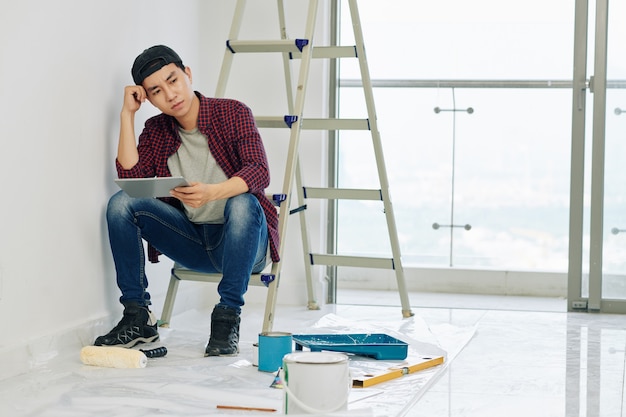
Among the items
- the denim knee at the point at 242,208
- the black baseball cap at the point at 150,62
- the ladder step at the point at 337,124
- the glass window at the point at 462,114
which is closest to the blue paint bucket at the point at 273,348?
the denim knee at the point at 242,208

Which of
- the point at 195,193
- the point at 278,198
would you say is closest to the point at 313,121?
the point at 278,198

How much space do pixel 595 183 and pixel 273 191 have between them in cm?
142

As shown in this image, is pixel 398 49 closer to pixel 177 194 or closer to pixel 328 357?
pixel 177 194

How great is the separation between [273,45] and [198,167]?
1.83 ft

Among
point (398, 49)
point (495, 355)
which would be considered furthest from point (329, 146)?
point (495, 355)

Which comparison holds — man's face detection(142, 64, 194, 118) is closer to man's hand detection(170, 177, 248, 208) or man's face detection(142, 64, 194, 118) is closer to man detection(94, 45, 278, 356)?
man detection(94, 45, 278, 356)

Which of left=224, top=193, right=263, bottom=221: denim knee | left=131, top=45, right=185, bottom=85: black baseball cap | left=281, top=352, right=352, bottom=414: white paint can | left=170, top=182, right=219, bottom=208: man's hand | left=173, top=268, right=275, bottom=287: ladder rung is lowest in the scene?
left=173, top=268, right=275, bottom=287: ladder rung

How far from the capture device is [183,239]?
2646 mm

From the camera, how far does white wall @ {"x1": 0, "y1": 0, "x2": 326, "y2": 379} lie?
2178mm

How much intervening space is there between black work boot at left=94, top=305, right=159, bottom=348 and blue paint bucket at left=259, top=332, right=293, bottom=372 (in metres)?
0.50

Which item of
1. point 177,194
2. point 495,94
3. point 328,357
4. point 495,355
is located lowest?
point 495,355

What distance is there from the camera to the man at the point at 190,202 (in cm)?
247

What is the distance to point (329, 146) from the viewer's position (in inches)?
150

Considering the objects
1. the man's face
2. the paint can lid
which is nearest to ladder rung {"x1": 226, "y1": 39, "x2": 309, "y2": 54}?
the man's face
